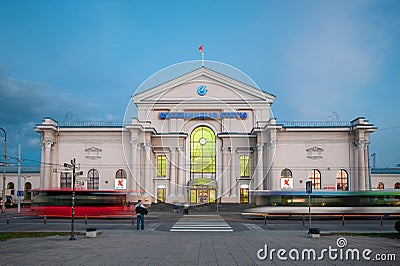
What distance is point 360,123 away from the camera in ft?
199

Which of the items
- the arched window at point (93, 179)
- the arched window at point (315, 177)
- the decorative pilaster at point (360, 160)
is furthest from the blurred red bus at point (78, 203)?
the decorative pilaster at point (360, 160)

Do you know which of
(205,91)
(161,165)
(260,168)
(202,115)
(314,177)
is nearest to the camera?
(260,168)

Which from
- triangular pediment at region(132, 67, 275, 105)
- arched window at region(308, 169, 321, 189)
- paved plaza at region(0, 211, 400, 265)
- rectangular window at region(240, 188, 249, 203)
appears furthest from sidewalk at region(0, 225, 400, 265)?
triangular pediment at region(132, 67, 275, 105)

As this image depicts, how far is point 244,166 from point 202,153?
22.1 ft

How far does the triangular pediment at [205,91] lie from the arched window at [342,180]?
14.8 metres

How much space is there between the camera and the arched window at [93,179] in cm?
6384

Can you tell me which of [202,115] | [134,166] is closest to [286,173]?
[202,115]

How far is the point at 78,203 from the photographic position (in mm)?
41906

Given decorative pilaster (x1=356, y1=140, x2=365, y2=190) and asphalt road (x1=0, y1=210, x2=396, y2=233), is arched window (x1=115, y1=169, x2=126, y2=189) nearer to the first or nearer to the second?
asphalt road (x1=0, y1=210, x2=396, y2=233)

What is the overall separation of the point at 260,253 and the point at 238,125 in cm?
5060

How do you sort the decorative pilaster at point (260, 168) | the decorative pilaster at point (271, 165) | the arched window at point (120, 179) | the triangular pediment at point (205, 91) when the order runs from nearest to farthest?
the decorative pilaster at point (271, 165) < the decorative pilaster at point (260, 168) < the arched window at point (120, 179) < the triangular pediment at point (205, 91)

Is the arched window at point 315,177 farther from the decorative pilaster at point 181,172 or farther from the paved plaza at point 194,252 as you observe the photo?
the paved plaza at point 194,252

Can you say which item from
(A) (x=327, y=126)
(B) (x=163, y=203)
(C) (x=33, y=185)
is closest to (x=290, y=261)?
(B) (x=163, y=203)

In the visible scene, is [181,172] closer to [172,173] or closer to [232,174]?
[172,173]
